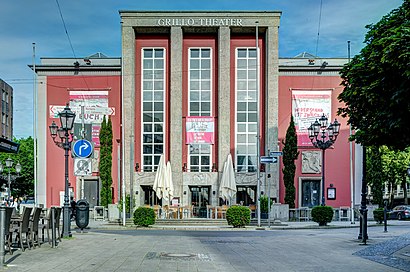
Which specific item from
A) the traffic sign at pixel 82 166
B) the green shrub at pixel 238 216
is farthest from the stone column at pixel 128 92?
the traffic sign at pixel 82 166

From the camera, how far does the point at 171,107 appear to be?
4481 centimetres

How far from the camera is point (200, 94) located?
150ft

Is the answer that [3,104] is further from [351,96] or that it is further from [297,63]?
[351,96]

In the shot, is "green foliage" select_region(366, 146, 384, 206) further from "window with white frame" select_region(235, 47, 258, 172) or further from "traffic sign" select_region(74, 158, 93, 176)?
"traffic sign" select_region(74, 158, 93, 176)

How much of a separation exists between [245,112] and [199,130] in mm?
3744

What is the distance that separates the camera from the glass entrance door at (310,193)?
150ft

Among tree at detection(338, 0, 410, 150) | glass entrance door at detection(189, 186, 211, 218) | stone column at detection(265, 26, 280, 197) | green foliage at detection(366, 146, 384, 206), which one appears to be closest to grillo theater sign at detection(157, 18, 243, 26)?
stone column at detection(265, 26, 280, 197)

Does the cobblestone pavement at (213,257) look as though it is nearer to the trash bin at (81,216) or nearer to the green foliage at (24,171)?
the trash bin at (81,216)

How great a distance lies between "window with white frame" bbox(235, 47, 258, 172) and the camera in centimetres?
4525

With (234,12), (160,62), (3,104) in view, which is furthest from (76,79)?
(3,104)

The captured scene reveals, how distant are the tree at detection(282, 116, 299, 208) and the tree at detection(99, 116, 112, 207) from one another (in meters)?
12.8

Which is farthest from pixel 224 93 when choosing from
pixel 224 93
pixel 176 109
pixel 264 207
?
pixel 264 207

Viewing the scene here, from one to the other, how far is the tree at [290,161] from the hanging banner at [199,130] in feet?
18.9

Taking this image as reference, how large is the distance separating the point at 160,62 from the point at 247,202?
1244 cm
